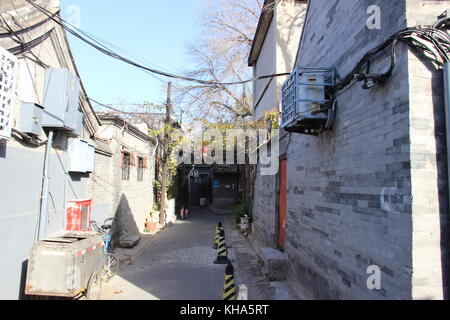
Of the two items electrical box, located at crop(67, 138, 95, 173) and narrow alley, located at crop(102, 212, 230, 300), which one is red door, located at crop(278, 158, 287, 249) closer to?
narrow alley, located at crop(102, 212, 230, 300)

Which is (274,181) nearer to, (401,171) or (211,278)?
(211,278)

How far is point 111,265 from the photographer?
817cm

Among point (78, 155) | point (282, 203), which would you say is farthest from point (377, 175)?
point (78, 155)

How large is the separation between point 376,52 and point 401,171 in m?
1.35

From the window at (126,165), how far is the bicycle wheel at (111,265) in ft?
16.1

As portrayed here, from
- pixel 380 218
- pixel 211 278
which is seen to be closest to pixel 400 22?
pixel 380 218

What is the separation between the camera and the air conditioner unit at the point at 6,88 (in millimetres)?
4459

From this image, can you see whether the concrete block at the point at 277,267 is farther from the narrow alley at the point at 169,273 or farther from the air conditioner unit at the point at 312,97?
the air conditioner unit at the point at 312,97

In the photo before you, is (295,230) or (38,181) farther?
(295,230)

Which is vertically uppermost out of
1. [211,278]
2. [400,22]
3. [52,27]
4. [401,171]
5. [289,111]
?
[52,27]

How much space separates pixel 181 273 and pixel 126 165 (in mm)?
6043

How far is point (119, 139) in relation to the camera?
11.9 meters
